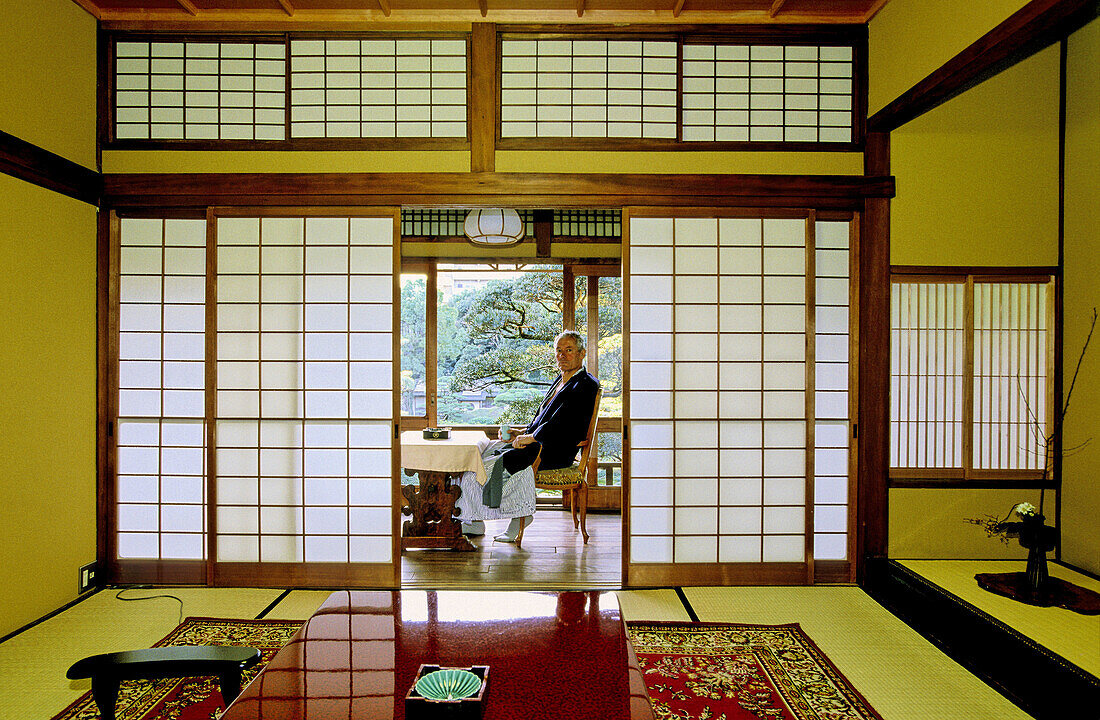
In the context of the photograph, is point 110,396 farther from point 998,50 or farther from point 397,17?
point 998,50

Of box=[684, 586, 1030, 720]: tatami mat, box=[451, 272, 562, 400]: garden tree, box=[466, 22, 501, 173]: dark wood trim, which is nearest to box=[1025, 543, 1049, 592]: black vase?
box=[684, 586, 1030, 720]: tatami mat

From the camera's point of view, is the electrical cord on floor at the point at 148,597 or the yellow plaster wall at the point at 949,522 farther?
the yellow plaster wall at the point at 949,522

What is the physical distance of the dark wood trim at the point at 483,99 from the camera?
3641 millimetres

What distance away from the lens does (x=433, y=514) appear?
442 cm

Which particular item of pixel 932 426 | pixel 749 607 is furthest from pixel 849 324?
pixel 749 607

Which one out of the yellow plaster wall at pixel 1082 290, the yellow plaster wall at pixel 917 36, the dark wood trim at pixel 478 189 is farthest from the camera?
the dark wood trim at pixel 478 189

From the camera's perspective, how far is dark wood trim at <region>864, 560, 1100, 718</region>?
88.4 inches

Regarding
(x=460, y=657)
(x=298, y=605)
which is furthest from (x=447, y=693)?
(x=298, y=605)

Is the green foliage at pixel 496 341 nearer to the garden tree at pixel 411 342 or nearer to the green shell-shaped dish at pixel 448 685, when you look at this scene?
the garden tree at pixel 411 342

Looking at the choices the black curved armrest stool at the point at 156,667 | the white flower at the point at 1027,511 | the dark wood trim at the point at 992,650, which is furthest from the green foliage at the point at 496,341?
the black curved armrest stool at the point at 156,667

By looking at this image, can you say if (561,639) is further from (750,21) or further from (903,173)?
(750,21)

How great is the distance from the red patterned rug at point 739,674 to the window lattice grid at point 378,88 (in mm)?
2951

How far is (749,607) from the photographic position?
10.9 ft

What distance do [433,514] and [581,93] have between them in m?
2.92
